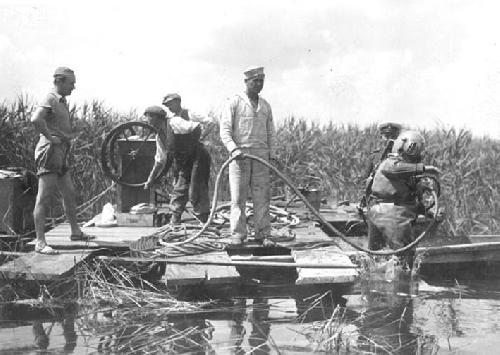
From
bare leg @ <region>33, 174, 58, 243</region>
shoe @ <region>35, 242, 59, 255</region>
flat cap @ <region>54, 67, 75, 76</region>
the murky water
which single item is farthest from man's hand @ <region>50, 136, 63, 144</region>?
the murky water

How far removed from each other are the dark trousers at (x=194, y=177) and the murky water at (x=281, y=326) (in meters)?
2.01

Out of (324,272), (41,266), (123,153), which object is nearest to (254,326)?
(324,272)


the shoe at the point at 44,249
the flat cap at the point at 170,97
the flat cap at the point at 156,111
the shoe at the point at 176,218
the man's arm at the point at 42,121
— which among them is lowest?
the shoe at the point at 44,249

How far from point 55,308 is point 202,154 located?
3.17 metres

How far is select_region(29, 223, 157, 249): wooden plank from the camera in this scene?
6.49 m

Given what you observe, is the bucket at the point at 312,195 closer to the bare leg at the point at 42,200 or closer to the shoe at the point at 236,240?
the shoe at the point at 236,240

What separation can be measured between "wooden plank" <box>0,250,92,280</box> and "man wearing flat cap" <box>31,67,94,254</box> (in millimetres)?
159

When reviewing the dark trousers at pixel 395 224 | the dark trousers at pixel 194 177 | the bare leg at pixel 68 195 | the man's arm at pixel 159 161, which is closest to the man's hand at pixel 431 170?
the dark trousers at pixel 395 224

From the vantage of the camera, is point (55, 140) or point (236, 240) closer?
point (55, 140)

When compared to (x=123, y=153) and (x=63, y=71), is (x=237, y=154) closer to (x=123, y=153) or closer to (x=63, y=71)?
(x=63, y=71)

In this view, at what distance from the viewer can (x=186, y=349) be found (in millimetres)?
4543

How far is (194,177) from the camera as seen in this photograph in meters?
8.14

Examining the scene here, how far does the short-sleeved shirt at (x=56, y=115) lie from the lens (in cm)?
598

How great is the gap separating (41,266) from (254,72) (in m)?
2.84
